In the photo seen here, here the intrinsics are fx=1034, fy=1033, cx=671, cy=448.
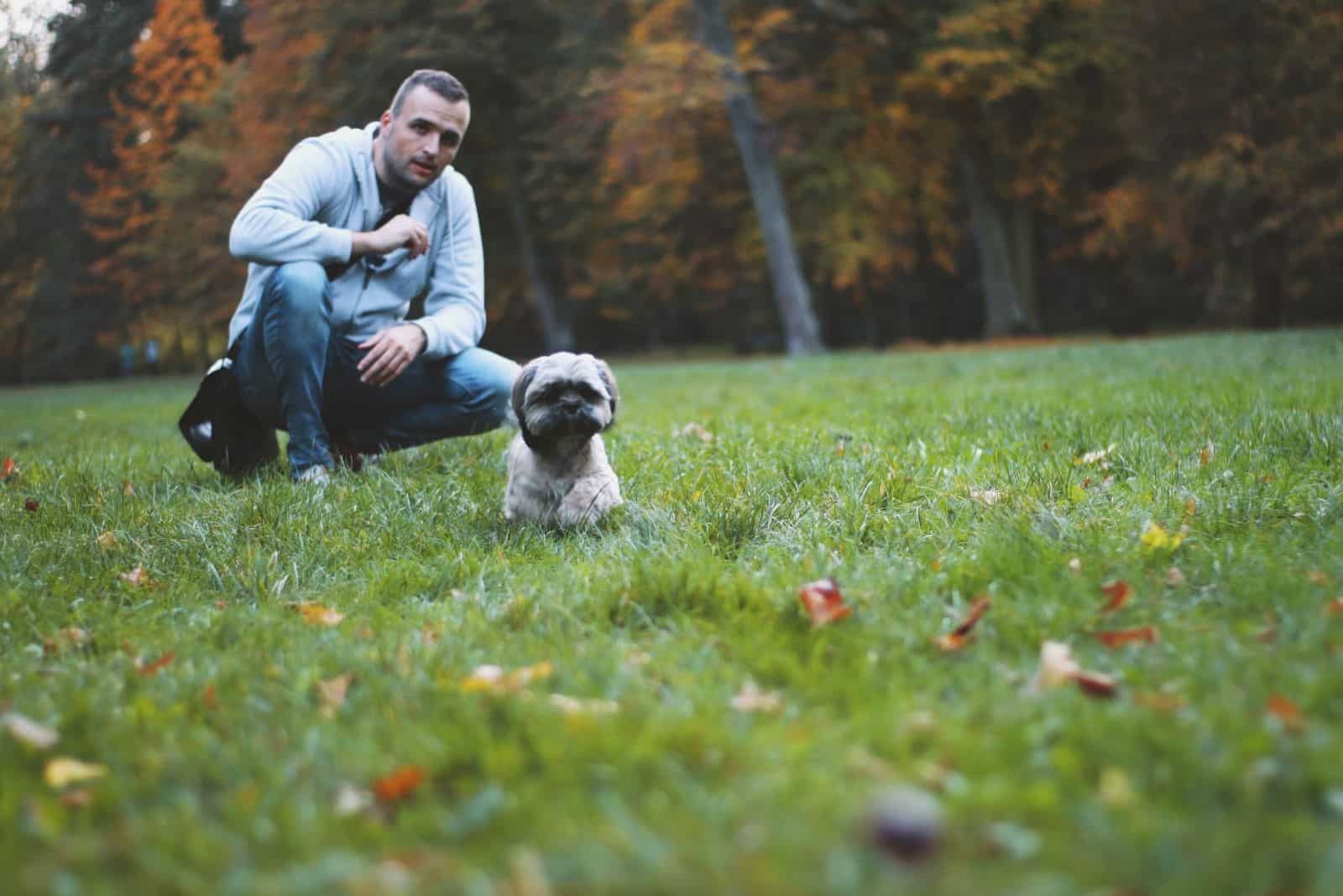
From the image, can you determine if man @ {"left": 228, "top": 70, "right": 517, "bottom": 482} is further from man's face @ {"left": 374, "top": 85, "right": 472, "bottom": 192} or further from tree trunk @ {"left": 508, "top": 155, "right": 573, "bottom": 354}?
tree trunk @ {"left": 508, "top": 155, "right": 573, "bottom": 354}

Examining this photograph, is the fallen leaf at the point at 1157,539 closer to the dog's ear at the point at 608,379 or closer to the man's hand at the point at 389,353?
the dog's ear at the point at 608,379

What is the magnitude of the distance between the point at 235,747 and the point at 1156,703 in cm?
178

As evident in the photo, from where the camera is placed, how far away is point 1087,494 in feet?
12.3

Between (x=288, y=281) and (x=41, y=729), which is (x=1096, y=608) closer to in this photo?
(x=41, y=729)

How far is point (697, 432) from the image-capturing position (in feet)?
21.3

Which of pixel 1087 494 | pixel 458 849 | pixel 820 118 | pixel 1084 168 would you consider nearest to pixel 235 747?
pixel 458 849

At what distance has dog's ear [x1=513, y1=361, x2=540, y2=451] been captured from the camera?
4.06 meters

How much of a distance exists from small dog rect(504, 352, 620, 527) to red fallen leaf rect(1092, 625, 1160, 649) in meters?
2.10

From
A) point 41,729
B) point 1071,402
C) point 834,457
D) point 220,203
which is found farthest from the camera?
point 220,203

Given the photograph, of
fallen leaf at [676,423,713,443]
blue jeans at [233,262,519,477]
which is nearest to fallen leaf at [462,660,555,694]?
blue jeans at [233,262,519,477]

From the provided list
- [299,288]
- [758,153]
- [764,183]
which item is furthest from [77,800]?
[758,153]

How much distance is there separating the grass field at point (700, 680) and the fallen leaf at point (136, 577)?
0.5 inches

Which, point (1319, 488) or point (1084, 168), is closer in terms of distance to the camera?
point (1319, 488)

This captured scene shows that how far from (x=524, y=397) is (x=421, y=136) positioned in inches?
72.5
